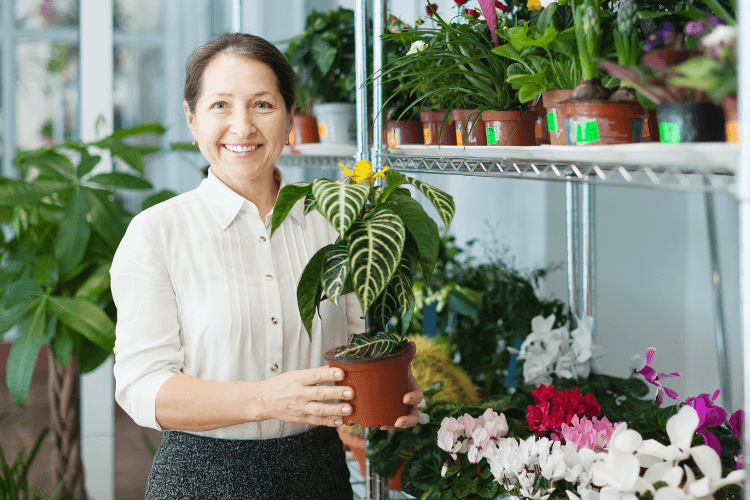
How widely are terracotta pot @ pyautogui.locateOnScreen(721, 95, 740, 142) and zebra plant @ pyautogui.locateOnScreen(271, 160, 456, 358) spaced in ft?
1.51

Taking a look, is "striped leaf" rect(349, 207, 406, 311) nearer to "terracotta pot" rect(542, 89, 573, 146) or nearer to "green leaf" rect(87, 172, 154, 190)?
"terracotta pot" rect(542, 89, 573, 146)

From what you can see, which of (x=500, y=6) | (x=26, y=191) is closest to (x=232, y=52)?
(x=500, y=6)

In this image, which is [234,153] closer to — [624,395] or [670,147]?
[670,147]

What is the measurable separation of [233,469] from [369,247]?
587 millimetres

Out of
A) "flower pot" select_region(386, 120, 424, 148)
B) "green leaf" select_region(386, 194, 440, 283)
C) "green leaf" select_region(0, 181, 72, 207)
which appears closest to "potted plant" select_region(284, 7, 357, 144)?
"flower pot" select_region(386, 120, 424, 148)

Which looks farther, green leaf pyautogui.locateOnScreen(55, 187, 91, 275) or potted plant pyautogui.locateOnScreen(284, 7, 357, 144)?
potted plant pyautogui.locateOnScreen(284, 7, 357, 144)

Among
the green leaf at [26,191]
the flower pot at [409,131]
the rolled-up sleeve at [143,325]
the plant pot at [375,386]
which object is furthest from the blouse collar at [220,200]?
the green leaf at [26,191]

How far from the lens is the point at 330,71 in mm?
2369

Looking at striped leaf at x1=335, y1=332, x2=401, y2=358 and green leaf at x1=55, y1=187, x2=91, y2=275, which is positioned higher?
green leaf at x1=55, y1=187, x2=91, y2=275

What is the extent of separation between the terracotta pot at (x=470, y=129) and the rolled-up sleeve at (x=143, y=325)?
677 millimetres

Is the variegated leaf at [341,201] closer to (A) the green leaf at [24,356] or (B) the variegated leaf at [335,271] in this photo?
(B) the variegated leaf at [335,271]

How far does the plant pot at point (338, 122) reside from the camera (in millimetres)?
2264

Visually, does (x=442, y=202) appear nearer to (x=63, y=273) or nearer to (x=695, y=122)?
(x=695, y=122)

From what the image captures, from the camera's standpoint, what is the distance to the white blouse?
4.28 feet
